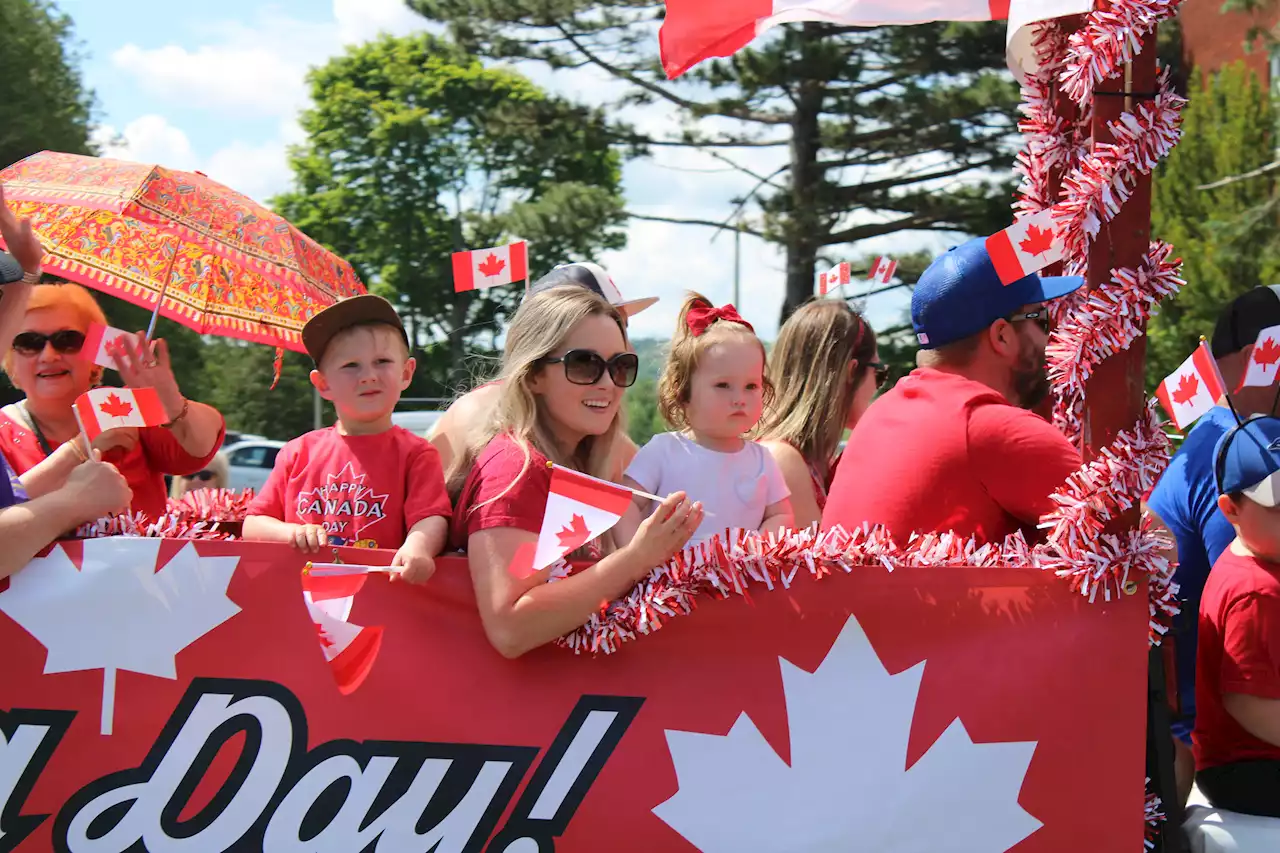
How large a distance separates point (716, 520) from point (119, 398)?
1.67 m

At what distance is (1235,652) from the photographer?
272cm

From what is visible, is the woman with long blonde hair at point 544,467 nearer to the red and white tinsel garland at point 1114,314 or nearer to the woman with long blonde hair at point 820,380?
the red and white tinsel garland at point 1114,314

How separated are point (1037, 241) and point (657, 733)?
4.50 feet

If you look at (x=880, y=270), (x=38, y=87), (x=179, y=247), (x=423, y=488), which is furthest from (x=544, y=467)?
(x=38, y=87)

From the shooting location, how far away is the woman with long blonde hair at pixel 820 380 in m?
4.18

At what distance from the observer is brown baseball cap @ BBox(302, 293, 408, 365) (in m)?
3.14

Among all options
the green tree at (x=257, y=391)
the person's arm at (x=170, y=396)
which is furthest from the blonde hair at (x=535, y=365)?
the green tree at (x=257, y=391)

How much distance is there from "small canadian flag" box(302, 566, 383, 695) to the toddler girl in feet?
3.60

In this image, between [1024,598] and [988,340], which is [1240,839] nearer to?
[1024,598]

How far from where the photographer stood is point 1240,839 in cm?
264

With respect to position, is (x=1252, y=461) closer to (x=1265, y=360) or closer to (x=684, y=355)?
(x=1265, y=360)

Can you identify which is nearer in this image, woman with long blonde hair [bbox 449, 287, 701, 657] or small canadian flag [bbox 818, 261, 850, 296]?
woman with long blonde hair [bbox 449, 287, 701, 657]

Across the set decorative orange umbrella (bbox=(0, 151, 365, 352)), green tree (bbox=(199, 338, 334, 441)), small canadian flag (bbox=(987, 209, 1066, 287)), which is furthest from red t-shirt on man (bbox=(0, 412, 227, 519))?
green tree (bbox=(199, 338, 334, 441))

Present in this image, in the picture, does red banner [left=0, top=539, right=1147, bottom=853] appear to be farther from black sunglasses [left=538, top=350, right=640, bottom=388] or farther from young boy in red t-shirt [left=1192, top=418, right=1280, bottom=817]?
black sunglasses [left=538, top=350, right=640, bottom=388]
